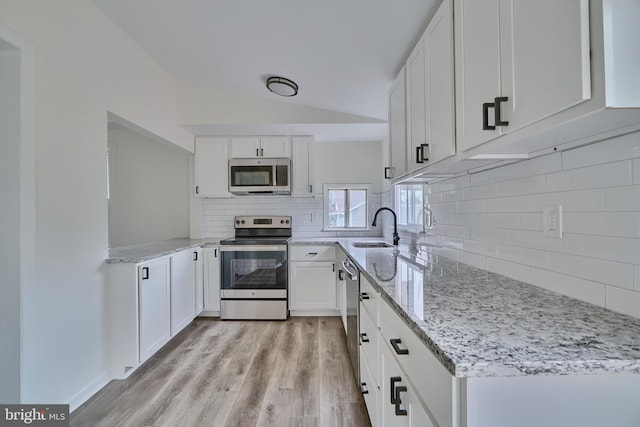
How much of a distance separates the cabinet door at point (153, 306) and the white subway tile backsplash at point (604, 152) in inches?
100.0

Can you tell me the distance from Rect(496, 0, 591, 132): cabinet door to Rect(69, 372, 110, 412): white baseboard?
267cm

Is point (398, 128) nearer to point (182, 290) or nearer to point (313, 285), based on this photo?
point (313, 285)

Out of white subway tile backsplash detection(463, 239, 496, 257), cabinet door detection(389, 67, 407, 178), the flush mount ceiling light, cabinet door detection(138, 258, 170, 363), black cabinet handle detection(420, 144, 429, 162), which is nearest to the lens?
white subway tile backsplash detection(463, 239, 496, 257)

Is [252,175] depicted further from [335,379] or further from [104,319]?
[335,379]

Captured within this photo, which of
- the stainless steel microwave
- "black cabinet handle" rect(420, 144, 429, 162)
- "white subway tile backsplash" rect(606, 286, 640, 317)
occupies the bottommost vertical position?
"white subway tile backsplash" rect(606, 286, 640, 317)

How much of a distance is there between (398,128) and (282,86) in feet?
3.96

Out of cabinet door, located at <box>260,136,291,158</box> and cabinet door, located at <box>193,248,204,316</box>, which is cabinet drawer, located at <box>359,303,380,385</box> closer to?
cabinet door, located at <box>193,248,204,316</box>

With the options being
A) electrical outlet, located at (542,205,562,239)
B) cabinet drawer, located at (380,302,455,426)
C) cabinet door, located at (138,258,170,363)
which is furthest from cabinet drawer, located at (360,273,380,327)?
cabinet door, located at (138,258,170,363)

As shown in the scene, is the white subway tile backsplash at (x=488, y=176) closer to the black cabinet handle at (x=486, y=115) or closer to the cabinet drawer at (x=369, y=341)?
the black cabinet handle at (x=486, y=115)

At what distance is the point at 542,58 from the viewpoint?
743 millimetres

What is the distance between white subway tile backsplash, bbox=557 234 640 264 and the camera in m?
0.79

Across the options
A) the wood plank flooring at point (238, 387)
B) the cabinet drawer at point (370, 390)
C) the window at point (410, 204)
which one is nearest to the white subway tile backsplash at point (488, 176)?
the window at point (410, 204)

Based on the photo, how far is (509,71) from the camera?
0.87 meters

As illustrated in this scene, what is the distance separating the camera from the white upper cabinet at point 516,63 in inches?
25.5
